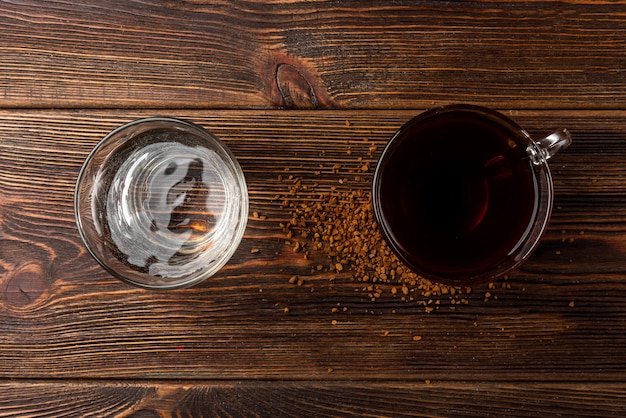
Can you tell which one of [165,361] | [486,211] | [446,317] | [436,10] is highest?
[436,10]

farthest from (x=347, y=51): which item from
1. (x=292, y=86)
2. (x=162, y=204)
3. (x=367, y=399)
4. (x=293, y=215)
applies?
(x=367, y=399)

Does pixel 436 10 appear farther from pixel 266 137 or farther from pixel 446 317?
pixel 446 317

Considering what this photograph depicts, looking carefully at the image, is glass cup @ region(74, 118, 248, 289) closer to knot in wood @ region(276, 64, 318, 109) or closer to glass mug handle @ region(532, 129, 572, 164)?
knot in wood @ region(276, 64, 318, 109)

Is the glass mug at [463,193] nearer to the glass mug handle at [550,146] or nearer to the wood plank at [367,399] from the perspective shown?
the glass mug handle at [550,146]

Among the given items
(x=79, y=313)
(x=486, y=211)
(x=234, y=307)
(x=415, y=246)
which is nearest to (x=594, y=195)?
(x=486, y=211)

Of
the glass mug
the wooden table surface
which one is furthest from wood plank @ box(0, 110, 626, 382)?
the glass mug

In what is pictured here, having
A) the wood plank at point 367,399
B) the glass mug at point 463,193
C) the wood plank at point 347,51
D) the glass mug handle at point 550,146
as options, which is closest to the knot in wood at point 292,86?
the wood plank at point 347,51

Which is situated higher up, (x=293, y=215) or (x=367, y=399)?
(x=293, y=215)

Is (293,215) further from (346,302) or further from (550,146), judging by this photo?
(550,146)
